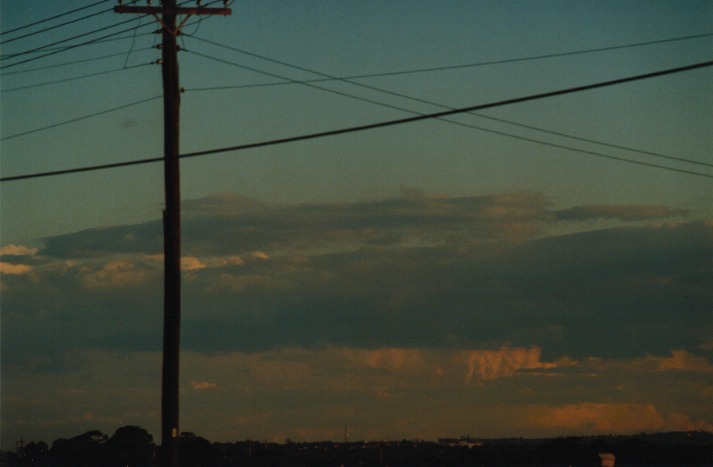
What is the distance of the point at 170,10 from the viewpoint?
2186 cm

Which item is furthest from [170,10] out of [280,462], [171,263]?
[280,462]

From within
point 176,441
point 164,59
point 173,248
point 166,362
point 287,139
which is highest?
point 164,59

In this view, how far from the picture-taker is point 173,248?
20859 mm

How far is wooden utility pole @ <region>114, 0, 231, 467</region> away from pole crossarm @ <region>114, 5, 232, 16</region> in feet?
2.56

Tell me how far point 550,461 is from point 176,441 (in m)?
54.6

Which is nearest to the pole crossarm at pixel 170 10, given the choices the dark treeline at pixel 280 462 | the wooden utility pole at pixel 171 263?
the wooden utility pole at pixel 171 263

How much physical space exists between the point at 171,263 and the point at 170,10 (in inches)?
214

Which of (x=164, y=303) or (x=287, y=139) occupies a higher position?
(x=287, y=139)

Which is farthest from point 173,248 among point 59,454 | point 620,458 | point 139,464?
point 59,454

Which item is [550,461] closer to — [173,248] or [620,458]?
[620,458]

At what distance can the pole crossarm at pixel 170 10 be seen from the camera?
21.9 meters

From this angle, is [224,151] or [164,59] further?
[164,59]

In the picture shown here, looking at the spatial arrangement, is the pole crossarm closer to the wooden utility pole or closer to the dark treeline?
the wooden utility pole

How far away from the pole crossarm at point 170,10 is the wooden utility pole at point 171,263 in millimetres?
779
